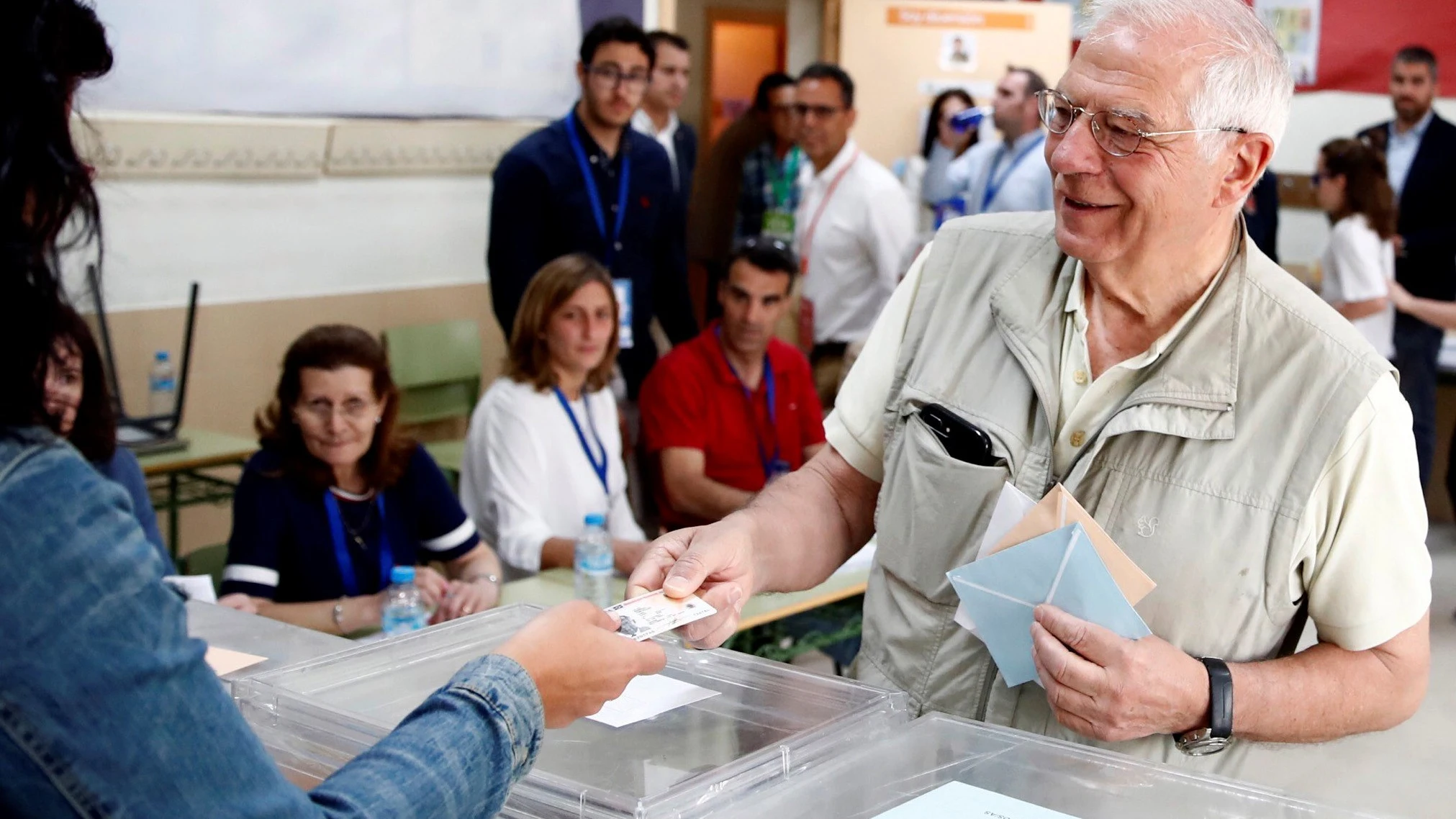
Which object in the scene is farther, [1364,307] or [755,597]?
[1364,307]

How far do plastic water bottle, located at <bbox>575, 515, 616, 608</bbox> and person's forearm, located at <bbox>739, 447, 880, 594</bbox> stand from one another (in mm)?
1036

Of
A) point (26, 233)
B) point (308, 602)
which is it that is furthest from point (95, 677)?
point (308, 602)

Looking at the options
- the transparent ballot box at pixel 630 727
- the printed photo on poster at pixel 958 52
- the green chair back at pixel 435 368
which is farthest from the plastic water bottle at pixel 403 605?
the printed photo on poster at pixel 958 52

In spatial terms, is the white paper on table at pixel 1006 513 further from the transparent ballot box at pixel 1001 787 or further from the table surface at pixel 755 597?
the table surface at pixel 755 597

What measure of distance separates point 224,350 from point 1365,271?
455cm

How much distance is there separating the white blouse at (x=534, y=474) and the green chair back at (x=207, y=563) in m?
0.66

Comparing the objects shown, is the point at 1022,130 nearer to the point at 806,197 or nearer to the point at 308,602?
the point at 806,197

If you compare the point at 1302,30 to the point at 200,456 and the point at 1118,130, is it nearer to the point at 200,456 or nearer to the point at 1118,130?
the point at 200,456

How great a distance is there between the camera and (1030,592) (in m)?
1.48

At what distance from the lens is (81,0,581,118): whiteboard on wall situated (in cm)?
456

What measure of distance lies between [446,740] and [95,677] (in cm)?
27

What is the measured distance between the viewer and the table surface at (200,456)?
391 centimetres

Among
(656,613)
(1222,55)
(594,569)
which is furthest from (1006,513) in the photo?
(594,569)

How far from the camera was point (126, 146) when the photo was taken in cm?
447
